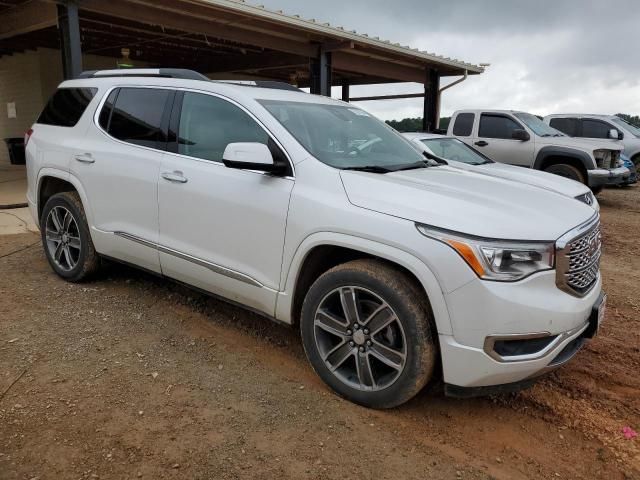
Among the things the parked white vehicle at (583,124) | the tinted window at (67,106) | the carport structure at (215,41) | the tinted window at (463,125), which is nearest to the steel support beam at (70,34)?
the carport structure at (215,41)

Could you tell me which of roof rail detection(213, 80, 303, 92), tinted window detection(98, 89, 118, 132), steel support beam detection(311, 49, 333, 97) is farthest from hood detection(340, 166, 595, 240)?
steel support beam detection(311, 49, 333, 97)

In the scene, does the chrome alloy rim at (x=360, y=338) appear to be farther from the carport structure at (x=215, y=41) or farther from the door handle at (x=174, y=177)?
the carport structure at (x=215, y=41)

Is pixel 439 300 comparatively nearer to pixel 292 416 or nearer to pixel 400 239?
pixel 400 239

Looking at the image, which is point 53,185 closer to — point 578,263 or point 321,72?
point 578,263

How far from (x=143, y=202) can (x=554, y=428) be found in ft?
10.3

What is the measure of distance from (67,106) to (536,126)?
9.79 m

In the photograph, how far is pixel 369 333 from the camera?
2.90 meters

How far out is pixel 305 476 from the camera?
244 centimetres

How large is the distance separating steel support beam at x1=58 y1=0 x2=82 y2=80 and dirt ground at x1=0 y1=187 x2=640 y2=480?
5193 mm

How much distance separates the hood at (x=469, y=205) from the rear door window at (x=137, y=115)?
1.73 m

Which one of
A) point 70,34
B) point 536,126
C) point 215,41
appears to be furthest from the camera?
point 215,41

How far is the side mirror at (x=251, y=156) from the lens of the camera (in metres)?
3.15

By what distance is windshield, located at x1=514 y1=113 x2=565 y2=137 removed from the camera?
11.3 m

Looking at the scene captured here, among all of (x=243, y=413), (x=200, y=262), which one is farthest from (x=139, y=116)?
(x=243, y=413)
